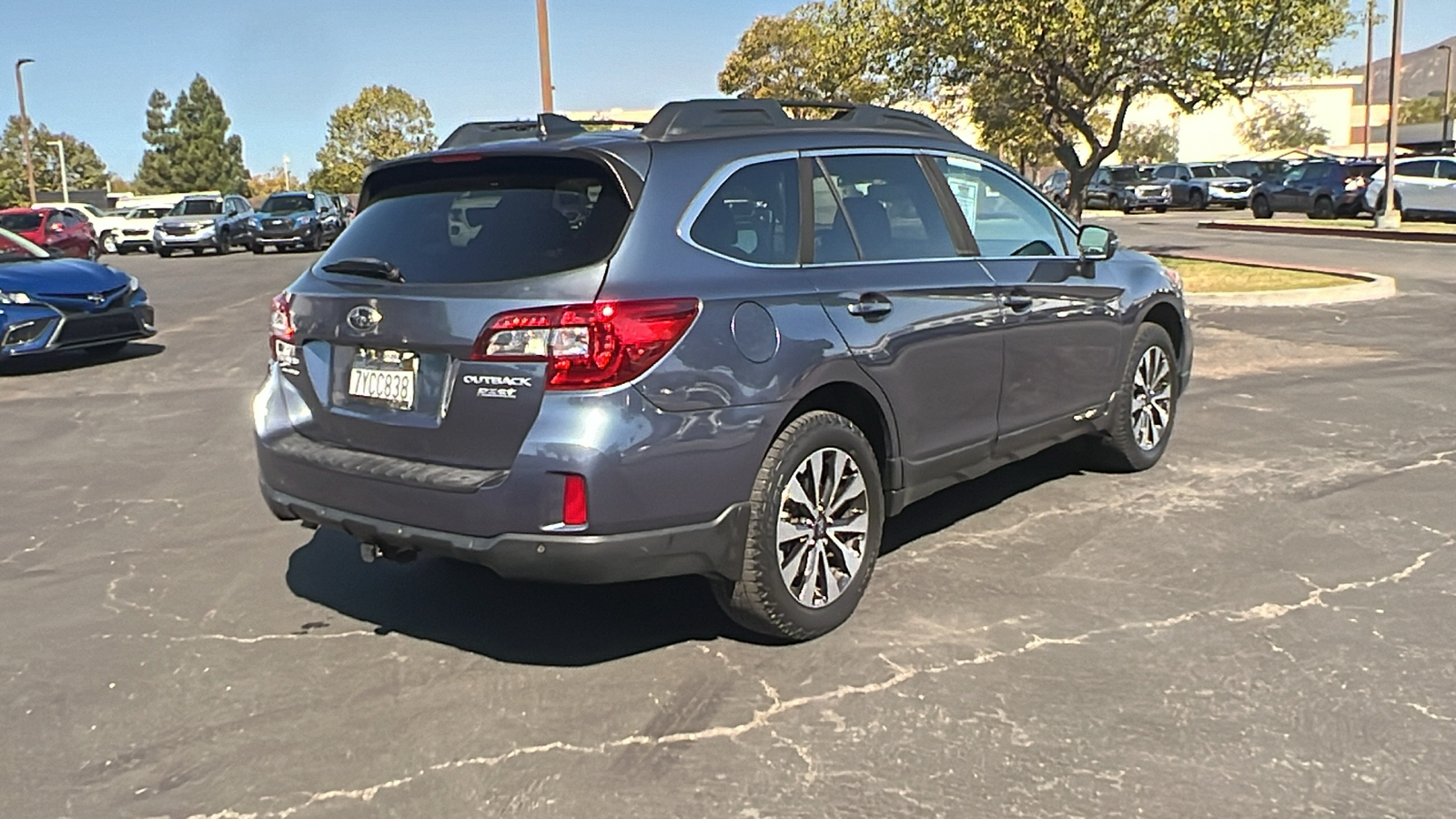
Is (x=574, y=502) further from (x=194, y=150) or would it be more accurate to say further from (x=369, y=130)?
(x=194, y=150)

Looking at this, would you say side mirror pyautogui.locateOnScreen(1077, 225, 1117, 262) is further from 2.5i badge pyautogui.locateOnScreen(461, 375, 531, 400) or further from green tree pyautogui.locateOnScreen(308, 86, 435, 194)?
green tree pyautogui.locateOnScreen(308, 86, 435, 194)

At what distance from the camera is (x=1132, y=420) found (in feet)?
20.8

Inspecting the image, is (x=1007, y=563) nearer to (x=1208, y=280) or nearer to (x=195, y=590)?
(x=195, y=590)

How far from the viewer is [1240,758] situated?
338cm

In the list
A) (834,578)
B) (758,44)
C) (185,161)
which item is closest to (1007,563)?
(834,578)

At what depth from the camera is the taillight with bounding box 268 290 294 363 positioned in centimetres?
439

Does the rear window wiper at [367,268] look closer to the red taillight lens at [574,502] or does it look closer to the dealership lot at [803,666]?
the red taillight lens at [574,502]

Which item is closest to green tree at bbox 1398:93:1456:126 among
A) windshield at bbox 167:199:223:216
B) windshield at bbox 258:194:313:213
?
windshield at bbox 258:194:313:213

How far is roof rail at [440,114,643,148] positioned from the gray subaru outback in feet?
0.06

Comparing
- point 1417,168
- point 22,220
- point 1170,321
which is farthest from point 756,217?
point 1417,168

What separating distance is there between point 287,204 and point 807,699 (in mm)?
31993

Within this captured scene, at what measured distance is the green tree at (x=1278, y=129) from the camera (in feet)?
236

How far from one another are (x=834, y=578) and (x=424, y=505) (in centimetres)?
145

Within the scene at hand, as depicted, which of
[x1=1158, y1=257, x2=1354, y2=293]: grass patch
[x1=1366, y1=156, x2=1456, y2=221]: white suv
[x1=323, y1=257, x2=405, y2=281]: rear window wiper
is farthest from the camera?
[x1=1366, y1=156, x2=1456, y2=221]: white suv
